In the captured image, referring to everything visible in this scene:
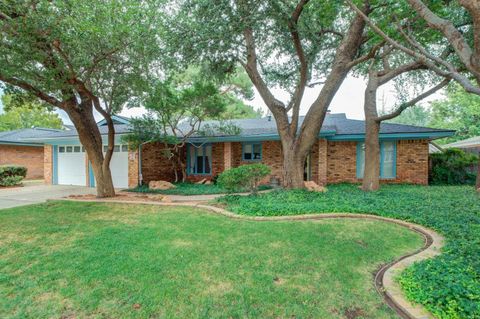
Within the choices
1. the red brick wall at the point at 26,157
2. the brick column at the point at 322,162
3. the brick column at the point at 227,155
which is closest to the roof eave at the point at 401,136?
the brick column at the point at 322,162

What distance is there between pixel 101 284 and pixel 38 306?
581 millimetres

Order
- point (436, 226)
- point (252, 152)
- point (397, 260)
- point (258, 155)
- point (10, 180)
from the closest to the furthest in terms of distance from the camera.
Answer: point (397, 260)
point (436, 226)
point (10, 180)
point (258, 155)
point (252, 152)

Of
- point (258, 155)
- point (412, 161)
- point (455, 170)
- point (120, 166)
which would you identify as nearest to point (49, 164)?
point (120, 166)

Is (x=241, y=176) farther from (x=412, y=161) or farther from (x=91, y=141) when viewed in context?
(x=412, y=161)

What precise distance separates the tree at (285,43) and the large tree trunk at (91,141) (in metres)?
3.82

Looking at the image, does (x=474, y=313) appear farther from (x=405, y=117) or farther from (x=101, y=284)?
(x=405, y=117)

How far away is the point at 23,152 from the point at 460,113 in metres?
35.2

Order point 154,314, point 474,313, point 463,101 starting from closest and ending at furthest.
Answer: point 474,313 < point 154,314 < point 463,101

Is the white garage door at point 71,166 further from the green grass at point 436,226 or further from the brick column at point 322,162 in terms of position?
the brick column at point 322,162

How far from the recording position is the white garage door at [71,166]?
13367 mm

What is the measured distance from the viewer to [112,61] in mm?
7062

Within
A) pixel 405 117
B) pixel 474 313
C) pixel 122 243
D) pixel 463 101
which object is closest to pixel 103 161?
pixel 122 243

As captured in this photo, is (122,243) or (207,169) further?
(207,169)

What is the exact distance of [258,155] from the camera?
1332 centimetres
